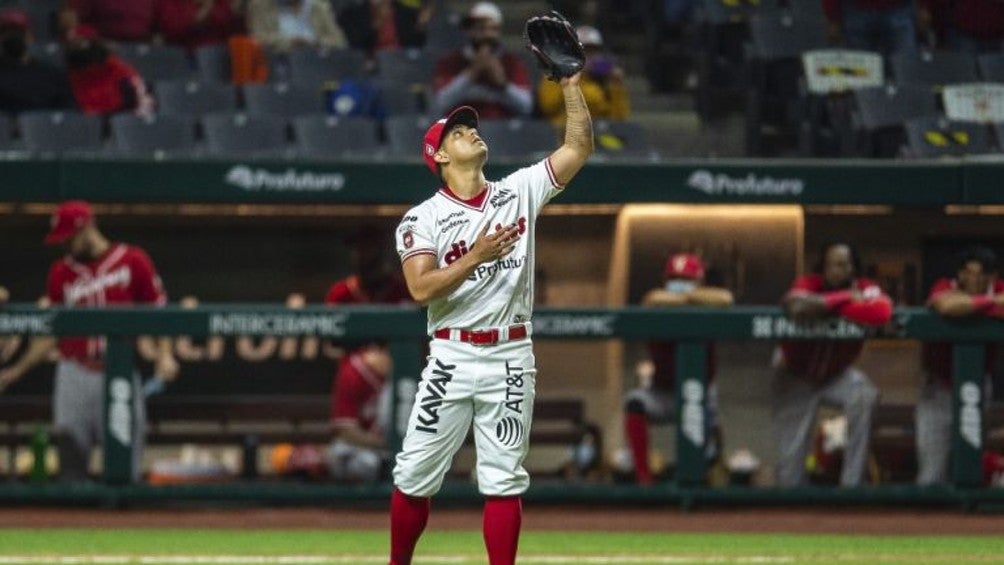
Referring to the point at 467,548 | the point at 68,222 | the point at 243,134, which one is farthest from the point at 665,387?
the point at 243,134

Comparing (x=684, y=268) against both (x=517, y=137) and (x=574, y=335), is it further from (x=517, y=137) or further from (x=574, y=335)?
(x=517, y=137)

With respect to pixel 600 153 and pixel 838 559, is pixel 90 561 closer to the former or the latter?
pixel 838 559

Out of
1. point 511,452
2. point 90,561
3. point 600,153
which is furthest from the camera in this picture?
point 600,153

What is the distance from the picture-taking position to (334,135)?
36.8 feet

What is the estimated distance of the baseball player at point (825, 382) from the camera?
9.22 metres

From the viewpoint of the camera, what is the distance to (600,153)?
35.8 feet

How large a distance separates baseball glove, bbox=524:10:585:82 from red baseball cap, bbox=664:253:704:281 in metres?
3.49

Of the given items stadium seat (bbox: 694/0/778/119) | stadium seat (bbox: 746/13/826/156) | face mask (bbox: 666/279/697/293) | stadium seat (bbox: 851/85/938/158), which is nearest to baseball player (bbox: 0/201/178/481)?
face mask (bbox: 666/279/697/293)

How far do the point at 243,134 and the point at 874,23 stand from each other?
477 cm

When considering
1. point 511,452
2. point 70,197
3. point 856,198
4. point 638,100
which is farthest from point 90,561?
point 638,100

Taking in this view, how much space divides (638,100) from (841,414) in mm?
4501

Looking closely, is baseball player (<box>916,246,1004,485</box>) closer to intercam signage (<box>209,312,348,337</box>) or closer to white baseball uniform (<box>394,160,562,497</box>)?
intercam signage (<box>209,312,348,337</box>)

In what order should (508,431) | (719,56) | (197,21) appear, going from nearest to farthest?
(508,431) → (197,21) → (719,56)

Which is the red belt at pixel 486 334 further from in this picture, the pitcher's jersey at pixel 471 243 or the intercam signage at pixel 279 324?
the intercam signage at pixel 279 324
